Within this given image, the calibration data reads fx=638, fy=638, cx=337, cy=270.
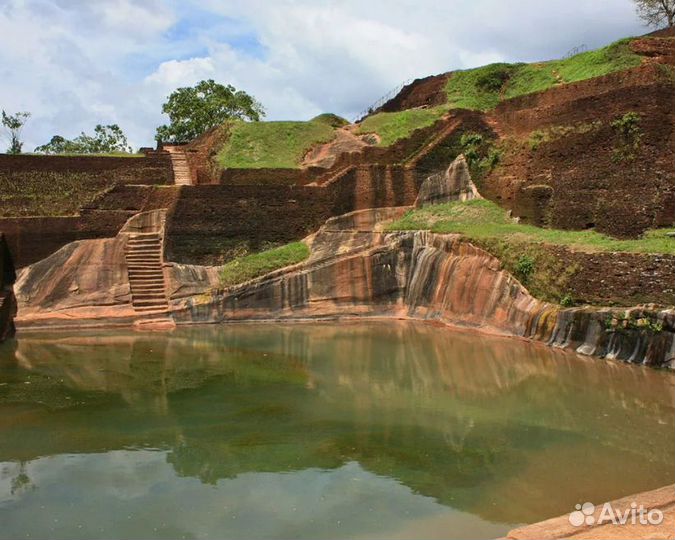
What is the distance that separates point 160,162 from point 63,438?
1532 cm

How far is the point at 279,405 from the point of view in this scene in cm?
974

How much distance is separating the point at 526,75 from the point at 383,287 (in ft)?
39.6

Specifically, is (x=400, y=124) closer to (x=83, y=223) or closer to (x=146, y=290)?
(x=146, y=290)

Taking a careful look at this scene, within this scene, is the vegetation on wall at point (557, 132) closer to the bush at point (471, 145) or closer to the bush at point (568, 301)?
the bush at point (471, 145)

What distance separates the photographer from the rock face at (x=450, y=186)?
806 inches

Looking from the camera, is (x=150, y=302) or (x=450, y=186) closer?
(x=150, y=302)

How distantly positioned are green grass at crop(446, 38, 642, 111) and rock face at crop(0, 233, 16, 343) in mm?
16333

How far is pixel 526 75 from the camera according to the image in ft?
Answer: 82.1

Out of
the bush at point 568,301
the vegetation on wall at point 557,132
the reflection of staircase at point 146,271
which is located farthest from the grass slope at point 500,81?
the bush at point 568,301

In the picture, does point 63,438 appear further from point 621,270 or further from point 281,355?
point 621,270

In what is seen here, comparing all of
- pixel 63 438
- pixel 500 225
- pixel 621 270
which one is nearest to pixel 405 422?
pixel 63 438

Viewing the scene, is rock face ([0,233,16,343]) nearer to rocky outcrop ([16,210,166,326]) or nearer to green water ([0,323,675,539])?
rocky outcrop ([16,210,166,326])

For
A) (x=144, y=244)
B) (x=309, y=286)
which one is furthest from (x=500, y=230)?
(x=144, y=244)

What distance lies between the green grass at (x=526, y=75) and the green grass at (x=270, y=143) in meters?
5.67
